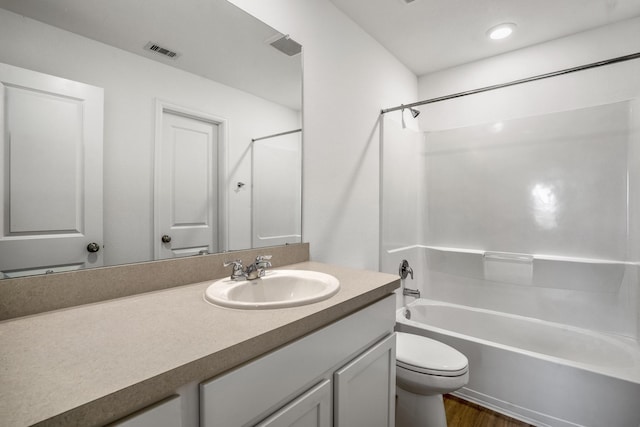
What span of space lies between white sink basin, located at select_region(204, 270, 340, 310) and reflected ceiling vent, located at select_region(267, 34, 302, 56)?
110 cm

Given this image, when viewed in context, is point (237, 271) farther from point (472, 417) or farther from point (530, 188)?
point (530, 188)

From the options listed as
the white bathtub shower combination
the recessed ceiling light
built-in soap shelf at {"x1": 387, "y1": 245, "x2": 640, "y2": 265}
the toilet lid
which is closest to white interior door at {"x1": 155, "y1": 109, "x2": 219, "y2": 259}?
the toilet lid

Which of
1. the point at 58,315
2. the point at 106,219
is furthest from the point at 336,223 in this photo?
the point at 58,315

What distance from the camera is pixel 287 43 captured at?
1.51m

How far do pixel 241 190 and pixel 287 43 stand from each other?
2.62 ft

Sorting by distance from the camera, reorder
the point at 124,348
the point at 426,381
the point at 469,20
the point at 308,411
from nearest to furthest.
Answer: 1. the point at 124,348
2. the point at 308,411
3. the point at 426,381
4. the point at 469,20

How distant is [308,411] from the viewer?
2.66ft

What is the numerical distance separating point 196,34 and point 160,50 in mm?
181

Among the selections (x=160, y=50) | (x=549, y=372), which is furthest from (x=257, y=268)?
(x=549, y=372)

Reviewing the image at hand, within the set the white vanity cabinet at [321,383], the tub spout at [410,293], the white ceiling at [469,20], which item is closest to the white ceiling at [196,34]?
the white ceiling at [469,20]

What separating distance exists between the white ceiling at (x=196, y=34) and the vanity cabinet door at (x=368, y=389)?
47.6 inches

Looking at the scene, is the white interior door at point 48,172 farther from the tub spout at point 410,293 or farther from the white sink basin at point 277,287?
the tub spout at point 410,293

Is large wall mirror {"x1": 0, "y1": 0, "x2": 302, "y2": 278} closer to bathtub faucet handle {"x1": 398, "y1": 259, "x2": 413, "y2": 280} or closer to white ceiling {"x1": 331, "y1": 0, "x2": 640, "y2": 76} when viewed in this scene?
white ceiling {"x1": 331, "y1": 0, "x2": 640, "y2": 76}

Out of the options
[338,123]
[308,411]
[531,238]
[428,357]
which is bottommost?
[428,357]
